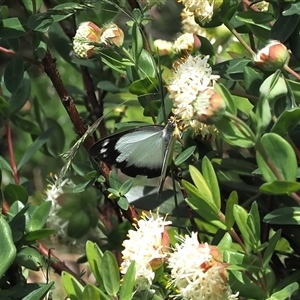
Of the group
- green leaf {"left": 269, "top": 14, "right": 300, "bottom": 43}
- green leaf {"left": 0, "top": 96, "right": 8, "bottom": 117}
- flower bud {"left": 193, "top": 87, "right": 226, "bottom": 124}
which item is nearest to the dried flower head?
flower bud {"left": 193, "top": 87, "right": 226, "bottom": 124}

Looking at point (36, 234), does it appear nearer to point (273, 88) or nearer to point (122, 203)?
point (122, 203)

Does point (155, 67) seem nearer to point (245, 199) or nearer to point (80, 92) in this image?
point (245, 199)

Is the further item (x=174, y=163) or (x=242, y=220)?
(x=174, y=163)

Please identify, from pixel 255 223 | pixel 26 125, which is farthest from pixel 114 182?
pixel 26 125

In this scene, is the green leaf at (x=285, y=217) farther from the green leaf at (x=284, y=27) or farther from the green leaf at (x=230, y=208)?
the green leaf at (x=284, y=27)

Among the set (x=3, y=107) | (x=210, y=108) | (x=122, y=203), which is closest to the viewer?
(x=210, y=108)

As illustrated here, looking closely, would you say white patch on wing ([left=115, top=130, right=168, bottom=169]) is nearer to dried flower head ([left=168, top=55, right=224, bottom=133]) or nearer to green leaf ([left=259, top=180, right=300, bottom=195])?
dried flower head ([left=168, top=55, right=224, bottom=133])
